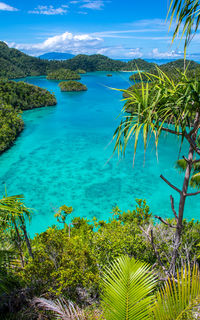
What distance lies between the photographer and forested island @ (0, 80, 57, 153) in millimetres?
24441

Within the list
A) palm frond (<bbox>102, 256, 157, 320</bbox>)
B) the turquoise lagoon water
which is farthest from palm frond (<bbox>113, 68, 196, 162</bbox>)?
the turquoise lagoon water

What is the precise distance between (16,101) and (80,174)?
24.1 m

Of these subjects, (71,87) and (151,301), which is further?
(71,87)

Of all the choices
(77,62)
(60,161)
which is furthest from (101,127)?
(77,62)

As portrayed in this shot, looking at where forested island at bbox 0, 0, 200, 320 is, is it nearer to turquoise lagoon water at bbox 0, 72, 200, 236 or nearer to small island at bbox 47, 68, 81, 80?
turquoise lagoon water at bbox 0, 72, 200, 236

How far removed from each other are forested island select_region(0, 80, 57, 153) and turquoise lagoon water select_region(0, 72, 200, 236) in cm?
151

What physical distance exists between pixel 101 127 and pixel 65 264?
25.9 metres

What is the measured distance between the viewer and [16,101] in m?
35.7

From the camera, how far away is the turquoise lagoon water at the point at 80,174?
13.2 metres

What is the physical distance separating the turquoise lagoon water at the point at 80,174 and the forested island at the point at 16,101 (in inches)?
59.4

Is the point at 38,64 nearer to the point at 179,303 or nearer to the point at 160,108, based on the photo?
the point at 160,108

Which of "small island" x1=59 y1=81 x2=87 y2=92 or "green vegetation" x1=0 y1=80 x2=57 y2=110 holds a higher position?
"small island" x1=59 y1=81 x2=87 y2=92

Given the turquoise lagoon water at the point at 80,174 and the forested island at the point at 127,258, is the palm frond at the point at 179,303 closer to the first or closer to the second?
the forested island at the point at 127,258

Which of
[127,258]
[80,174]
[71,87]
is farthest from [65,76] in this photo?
[127,258]
